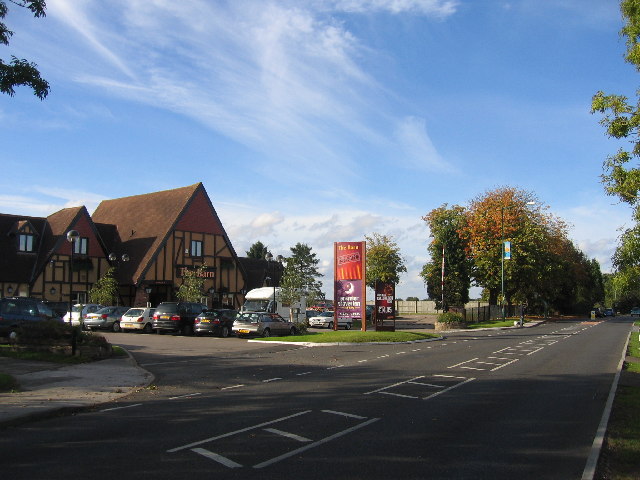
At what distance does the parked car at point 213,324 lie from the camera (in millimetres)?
31208

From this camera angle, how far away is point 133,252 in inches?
1937

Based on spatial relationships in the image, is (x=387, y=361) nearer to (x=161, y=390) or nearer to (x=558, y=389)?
(x=558, y=389)

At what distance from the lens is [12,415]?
9.43m

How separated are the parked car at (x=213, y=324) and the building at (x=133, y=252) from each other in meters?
15.9

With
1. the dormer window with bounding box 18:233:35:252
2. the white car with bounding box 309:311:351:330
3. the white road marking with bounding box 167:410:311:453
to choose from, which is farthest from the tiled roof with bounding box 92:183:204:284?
the white road marking with bounding box 167:410:311:453

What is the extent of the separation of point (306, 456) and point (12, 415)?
5.19 m

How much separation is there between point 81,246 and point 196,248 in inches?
357

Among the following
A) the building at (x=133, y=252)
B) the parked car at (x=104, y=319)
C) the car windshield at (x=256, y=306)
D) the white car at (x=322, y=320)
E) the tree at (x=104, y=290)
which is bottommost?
the white car at (x=322, y=320)

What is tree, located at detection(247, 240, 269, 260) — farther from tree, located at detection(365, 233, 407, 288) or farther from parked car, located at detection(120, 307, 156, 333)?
parked car, located at detection(120, 307, 156, 333)

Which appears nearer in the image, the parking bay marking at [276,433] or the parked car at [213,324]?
the parking bay marking at [276,433]

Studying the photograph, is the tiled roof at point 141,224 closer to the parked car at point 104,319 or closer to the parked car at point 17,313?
the parked car at point 104,319

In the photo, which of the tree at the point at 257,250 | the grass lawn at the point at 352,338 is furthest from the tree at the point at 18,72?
the tree at the point at 257,250

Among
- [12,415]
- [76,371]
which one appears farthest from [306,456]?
[76,371]

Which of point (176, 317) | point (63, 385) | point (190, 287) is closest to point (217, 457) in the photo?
point (63, 385)
